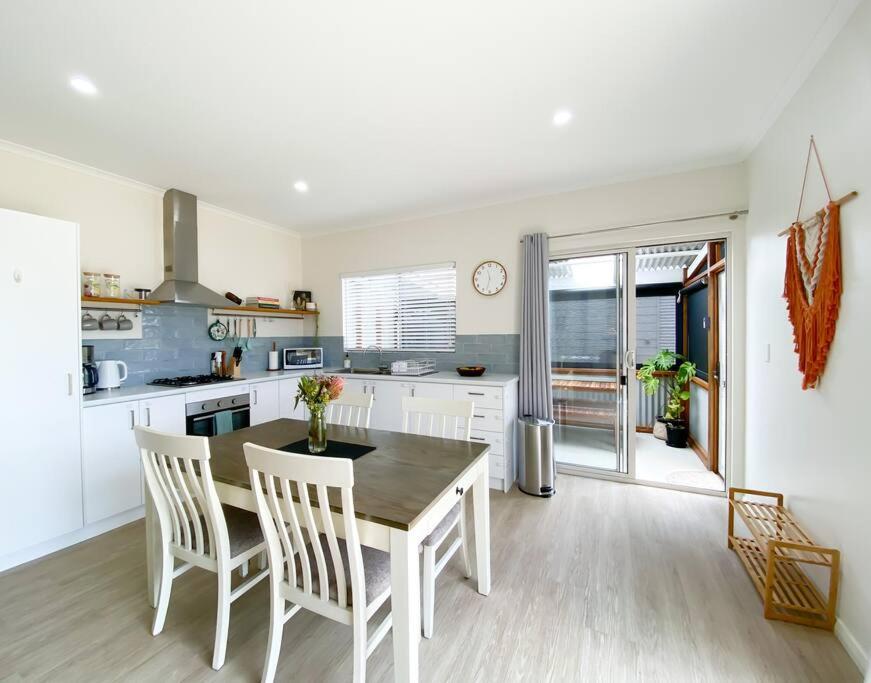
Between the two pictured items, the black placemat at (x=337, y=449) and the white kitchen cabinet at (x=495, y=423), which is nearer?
the black placemat at (x=337, y=449)

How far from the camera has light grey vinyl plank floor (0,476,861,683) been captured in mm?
1477

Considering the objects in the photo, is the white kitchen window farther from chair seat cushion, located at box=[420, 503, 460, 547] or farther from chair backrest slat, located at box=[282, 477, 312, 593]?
chair backrest slat, located at box=[282, 477, 312, 593]

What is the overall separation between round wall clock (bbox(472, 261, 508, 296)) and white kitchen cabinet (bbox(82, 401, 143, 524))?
3.05 meters

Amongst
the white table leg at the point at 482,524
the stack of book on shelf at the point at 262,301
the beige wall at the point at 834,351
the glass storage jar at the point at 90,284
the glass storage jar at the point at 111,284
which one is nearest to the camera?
the beige wall at the point at 834,351

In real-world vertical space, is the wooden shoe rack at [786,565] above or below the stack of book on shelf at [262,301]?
below

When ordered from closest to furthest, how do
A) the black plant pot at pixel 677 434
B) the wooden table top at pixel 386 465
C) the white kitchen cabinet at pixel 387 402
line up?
the wooden table top at pixel 386 465
the white kitchen cabinet at pixel 387 402
the black plant pot at pixel 677 434

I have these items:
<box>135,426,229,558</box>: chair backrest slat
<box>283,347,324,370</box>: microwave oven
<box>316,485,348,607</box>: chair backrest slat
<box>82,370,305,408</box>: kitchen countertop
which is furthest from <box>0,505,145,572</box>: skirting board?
<box>316,485,348,607</box>: chair backrest slat

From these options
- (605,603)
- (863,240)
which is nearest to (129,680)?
(605,603)

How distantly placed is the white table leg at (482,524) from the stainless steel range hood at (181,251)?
291 centimetres

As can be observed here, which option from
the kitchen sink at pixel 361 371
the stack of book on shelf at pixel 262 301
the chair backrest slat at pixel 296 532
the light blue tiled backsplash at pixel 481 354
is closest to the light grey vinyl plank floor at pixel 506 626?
the chair backrest slat at pixel 296 532

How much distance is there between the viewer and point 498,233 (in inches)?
145

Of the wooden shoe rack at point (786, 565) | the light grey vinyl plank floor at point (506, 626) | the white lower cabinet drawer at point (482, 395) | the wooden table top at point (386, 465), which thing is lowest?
the light grey vinyl plank floor at point (506, 626)

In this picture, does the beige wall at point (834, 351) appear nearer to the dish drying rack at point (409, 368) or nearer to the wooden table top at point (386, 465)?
the wooden table top at point (386, 465)

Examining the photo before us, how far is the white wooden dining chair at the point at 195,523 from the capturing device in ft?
4.58
